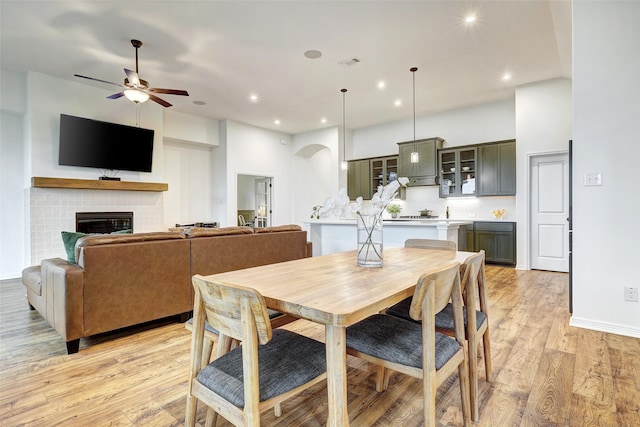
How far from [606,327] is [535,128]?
3.68 metres

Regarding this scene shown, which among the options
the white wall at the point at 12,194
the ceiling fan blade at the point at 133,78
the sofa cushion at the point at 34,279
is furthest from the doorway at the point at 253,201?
the sofa cushion at the point at 34,279

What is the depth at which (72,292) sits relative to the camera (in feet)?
7.54

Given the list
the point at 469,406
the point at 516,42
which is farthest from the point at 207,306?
the point at 516,42

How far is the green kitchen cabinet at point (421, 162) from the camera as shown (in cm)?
661

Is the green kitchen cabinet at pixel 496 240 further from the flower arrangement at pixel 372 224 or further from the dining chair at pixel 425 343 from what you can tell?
the dining chair at pixel 425 343

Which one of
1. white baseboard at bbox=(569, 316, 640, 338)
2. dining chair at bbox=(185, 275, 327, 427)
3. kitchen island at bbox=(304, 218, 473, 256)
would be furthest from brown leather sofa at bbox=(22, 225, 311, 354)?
white baseboard at bbox=(569, 316, 640, 338)

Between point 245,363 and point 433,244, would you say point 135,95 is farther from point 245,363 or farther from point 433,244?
point 245,363

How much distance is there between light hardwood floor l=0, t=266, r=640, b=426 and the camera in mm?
1597

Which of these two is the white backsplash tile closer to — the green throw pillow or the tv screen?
the tv screen

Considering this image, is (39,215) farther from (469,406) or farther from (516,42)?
(516,42)

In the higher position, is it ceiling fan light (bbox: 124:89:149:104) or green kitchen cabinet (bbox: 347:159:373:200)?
ceiling fan light (bbox: 124:89:149:104)

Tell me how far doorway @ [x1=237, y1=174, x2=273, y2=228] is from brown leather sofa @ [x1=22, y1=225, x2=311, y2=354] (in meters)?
5.46

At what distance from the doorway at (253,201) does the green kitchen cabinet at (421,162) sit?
12.1ft

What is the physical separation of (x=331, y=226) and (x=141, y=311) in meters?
3.36
